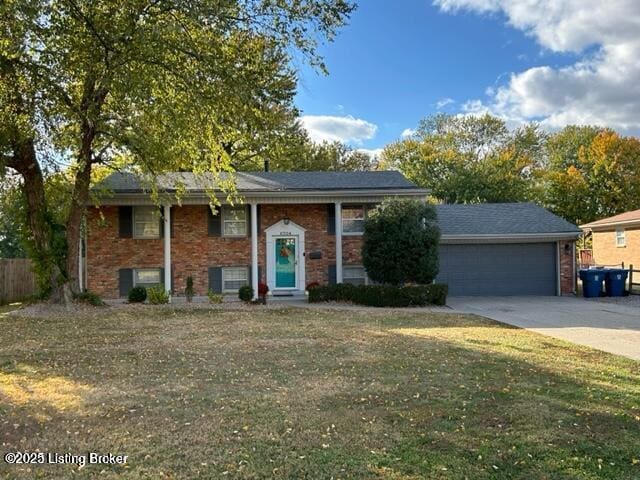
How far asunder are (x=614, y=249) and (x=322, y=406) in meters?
22.3

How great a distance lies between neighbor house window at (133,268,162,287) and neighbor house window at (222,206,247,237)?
261 centimetres

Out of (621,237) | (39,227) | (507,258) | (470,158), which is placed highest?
(470,158)

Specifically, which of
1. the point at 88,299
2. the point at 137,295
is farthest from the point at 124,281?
the point at 88,299

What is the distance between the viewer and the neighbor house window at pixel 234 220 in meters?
16.1

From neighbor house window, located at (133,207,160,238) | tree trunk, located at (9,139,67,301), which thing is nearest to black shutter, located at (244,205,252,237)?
neighbor house window, located at (133,207,160,238)

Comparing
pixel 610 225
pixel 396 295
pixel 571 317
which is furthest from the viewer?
pixel 610 225

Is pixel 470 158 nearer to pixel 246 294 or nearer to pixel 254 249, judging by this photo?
pixel 254 249

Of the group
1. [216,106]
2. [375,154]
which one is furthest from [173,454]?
[375,154]

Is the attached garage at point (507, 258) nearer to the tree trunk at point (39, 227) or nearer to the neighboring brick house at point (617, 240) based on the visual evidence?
the neighboring brick house at point (617, 240)

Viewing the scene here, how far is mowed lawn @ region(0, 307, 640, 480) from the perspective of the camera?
10.9 ft

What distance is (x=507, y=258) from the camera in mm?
16984

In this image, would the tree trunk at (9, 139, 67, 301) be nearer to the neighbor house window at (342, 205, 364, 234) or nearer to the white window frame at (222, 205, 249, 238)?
the white window frame at (222, 205, 249, 238)

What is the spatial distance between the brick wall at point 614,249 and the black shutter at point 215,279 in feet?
56.1

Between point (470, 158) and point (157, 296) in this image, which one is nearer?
point (157, 296)
